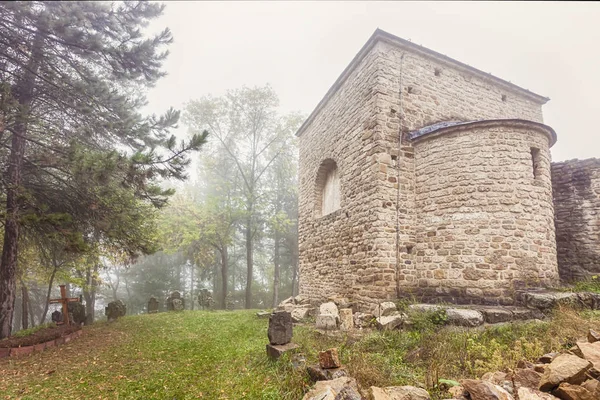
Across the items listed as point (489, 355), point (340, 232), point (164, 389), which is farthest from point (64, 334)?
point (489, 355)

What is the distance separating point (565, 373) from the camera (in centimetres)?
287

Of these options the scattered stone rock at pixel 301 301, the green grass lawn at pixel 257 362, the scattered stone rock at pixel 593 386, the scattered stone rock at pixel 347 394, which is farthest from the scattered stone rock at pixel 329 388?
the scattered stone rock at pixel 301 301

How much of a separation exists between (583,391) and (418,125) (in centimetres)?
728

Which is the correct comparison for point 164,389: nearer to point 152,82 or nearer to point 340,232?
point 340,232

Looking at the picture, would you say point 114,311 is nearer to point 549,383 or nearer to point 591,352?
point 549,383

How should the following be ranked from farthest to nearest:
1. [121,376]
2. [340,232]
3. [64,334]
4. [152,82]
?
[340,232] < [152,82] < [64,334] < [121,376]

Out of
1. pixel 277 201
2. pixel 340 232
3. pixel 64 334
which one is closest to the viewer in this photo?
pixel 64 334

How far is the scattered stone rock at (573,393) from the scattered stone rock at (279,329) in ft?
11.8

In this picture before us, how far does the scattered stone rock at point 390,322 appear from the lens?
611 centimetres

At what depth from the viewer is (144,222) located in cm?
884

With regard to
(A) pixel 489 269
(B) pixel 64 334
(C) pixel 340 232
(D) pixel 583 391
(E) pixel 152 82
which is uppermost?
(E) pixel 152 82

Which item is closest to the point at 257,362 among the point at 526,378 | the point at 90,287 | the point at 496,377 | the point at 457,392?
the point at 457,392

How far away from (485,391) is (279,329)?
3336 mm

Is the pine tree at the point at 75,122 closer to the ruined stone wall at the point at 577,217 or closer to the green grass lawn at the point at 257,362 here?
the green grass lawn at the point at 257,362
